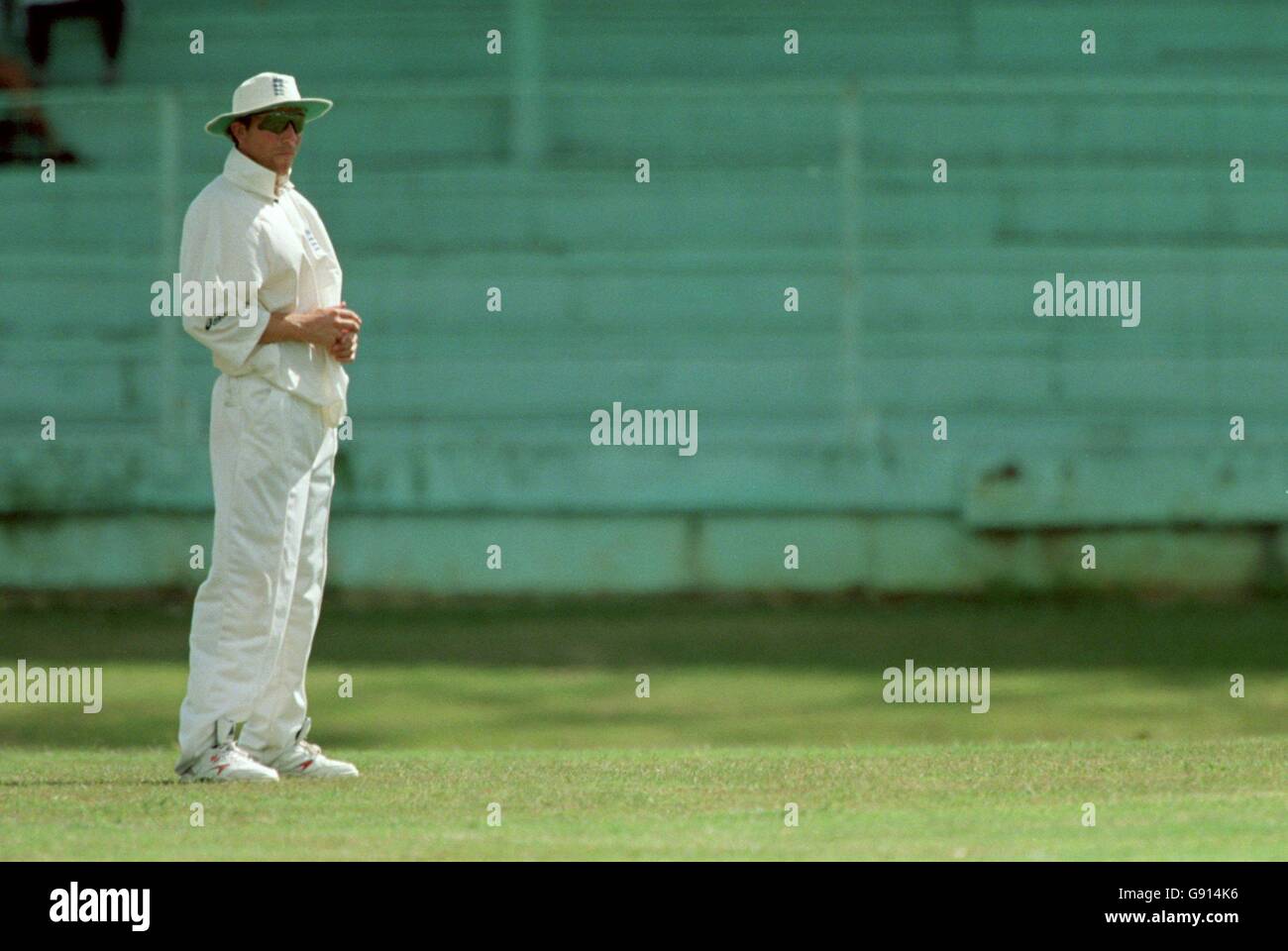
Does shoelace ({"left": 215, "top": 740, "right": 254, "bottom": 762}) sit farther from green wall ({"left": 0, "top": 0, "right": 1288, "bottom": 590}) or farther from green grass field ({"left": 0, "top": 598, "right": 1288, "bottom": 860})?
green wall ({"left": 0, "top": 0, "right": 1288, "bottom": 590})

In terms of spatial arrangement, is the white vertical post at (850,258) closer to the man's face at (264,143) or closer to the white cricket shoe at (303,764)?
the white cricket shoe at (303,764)

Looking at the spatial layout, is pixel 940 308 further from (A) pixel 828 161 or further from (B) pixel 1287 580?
(B) pixel 1287 580

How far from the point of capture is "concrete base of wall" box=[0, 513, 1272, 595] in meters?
11.7

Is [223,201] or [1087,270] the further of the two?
[1087,270]

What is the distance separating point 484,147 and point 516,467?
239 cm

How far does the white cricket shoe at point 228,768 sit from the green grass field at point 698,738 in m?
0.07

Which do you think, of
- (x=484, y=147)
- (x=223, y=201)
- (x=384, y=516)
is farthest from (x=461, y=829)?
(x=484, y=147)

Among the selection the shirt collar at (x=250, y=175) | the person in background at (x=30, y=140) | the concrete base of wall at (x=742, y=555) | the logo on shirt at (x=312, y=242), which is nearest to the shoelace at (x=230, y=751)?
the logo on shirt at (x=312, y=242)

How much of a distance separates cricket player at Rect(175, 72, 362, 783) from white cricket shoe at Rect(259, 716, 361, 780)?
0.14m

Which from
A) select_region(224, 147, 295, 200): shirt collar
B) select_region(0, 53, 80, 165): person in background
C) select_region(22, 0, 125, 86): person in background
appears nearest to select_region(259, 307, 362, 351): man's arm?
select_region(224, 147, 295, 200): shirt collar

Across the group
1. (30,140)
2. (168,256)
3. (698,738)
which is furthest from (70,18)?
(698,738)

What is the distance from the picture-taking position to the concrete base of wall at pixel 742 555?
38.4ft

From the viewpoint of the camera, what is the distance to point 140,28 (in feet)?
48.7

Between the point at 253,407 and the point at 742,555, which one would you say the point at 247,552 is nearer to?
the point at 253,407
